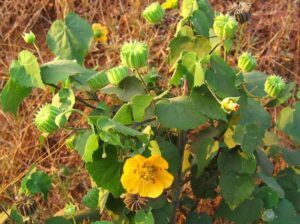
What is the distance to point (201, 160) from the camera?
115cm

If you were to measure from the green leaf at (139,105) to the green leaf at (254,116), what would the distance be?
21 cm

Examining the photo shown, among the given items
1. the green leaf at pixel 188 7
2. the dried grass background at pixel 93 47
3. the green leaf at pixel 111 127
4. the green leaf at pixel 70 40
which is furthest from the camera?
the dried grass background at pixel 93 47

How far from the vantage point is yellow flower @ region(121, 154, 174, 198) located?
1.05 meters

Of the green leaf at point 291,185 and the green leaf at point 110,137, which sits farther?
the green leaf at point 291,185

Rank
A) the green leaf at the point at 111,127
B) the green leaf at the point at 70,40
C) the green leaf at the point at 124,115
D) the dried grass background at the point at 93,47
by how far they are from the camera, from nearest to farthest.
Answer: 1. the green leaf at the point at 111,127
2. the green leaf at the point at 124,115
3. the green leaf at the point at 70,40
4. the dried grass background at the point at 93,47

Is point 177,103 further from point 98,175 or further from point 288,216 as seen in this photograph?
point 288,216

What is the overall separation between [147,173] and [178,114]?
12 cm

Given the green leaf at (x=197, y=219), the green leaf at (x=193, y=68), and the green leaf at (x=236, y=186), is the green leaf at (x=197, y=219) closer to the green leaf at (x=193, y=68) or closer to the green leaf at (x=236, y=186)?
the green leaf at (x=236, y=186)

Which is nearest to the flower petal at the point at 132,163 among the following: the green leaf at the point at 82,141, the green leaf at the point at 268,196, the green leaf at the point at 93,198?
the green leaf at the point at 82,141

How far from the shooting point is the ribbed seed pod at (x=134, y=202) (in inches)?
43.9

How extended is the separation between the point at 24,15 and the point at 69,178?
688mm

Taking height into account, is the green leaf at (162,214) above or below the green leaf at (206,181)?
above

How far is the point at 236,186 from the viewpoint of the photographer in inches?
46.1

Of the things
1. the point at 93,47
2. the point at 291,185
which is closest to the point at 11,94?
the point at 291,185
